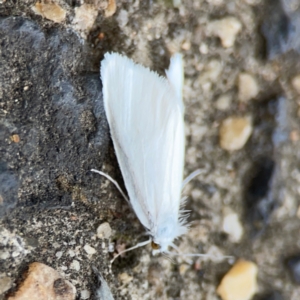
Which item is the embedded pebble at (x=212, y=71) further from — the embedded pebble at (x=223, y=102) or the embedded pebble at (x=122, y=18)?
the embedded pebble at (x=122, y=18)

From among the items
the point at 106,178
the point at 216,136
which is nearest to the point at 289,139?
the point at 216,136

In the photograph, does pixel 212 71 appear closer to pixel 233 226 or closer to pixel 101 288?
pixel 233 226

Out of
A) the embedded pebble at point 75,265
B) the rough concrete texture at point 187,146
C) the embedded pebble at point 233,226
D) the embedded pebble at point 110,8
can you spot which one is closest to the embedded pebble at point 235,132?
the rough concrete texture at point 187,146

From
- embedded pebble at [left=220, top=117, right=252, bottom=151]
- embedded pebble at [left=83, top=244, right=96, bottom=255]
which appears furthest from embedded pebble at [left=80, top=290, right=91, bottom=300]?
embedded pebble at [left=220, top=117, right=252, bottom=151]

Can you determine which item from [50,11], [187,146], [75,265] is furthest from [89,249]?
[50,11]

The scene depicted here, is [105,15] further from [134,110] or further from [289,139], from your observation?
[289,139]

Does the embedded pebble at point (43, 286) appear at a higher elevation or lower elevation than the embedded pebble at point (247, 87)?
lower
